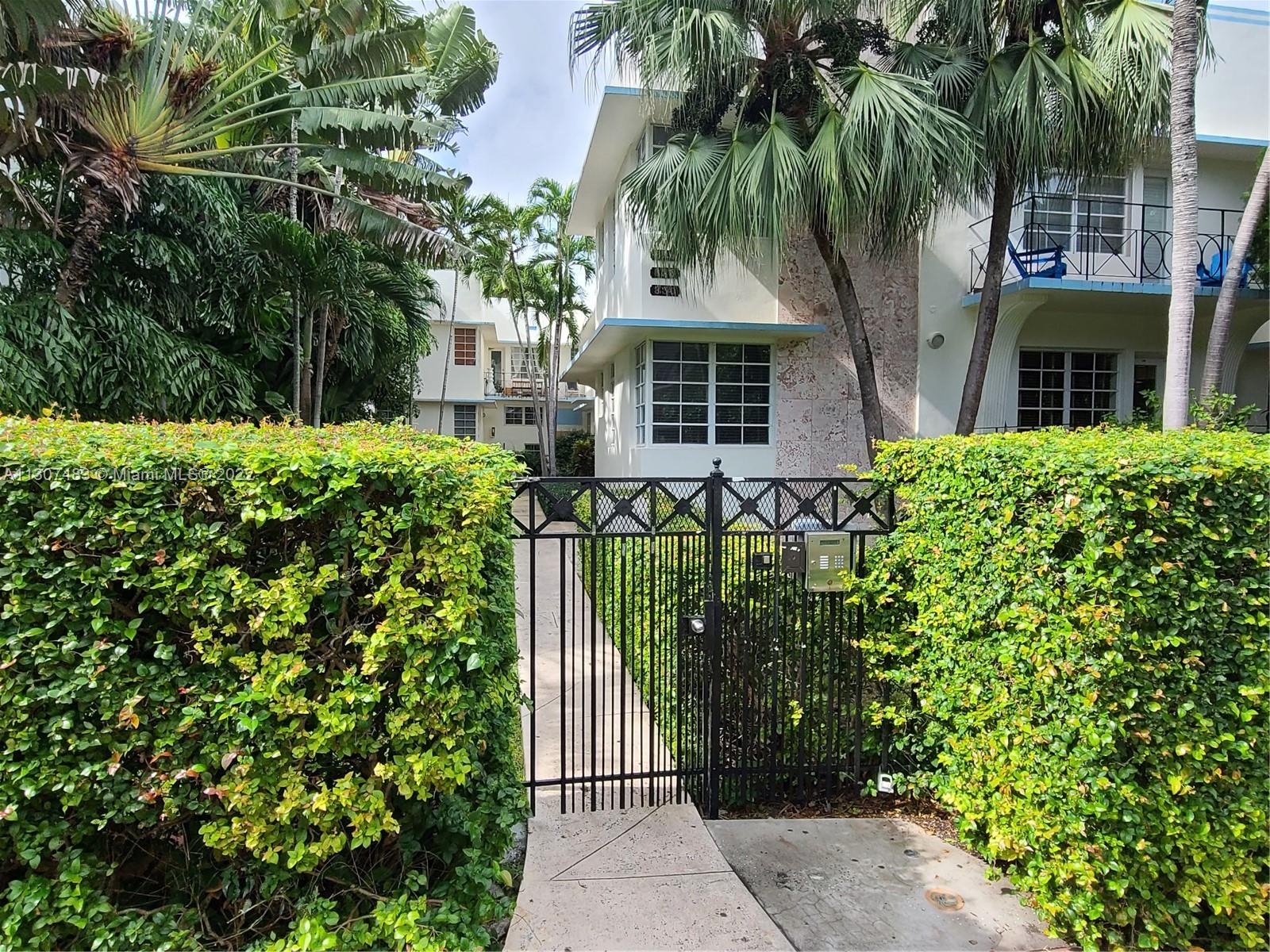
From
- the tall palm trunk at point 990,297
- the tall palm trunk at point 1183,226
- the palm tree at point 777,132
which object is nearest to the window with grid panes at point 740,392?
the palm tree at point 777,132

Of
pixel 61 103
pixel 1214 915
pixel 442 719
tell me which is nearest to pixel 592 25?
pixel 61 103

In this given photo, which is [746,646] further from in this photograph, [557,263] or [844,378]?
[557,263]

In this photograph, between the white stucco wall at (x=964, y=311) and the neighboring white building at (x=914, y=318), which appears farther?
the white stucco wall at (x=964, y=311)

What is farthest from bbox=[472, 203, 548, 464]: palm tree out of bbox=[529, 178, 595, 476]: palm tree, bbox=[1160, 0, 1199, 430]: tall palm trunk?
bbox=[1160, 0, 1199, 430]: tall palm trunk

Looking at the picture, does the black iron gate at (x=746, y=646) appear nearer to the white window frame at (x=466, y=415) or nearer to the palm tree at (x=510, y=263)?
the palm tree at (x=510, y=263)

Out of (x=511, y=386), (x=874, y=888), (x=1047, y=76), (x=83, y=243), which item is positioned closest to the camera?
(x=874, y=888)

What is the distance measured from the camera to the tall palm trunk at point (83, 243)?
6312mm

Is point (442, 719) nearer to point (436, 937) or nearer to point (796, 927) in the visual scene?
point (436, 937)

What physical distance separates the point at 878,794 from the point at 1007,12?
9465 millimetres

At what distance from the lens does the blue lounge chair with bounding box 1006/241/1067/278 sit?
9961 millimetres

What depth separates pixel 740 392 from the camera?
10.9 m

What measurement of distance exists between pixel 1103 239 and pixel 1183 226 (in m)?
6.24

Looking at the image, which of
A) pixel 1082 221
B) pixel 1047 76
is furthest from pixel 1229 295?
pixel 1082 221

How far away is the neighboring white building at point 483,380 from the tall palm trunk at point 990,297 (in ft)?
54.1
